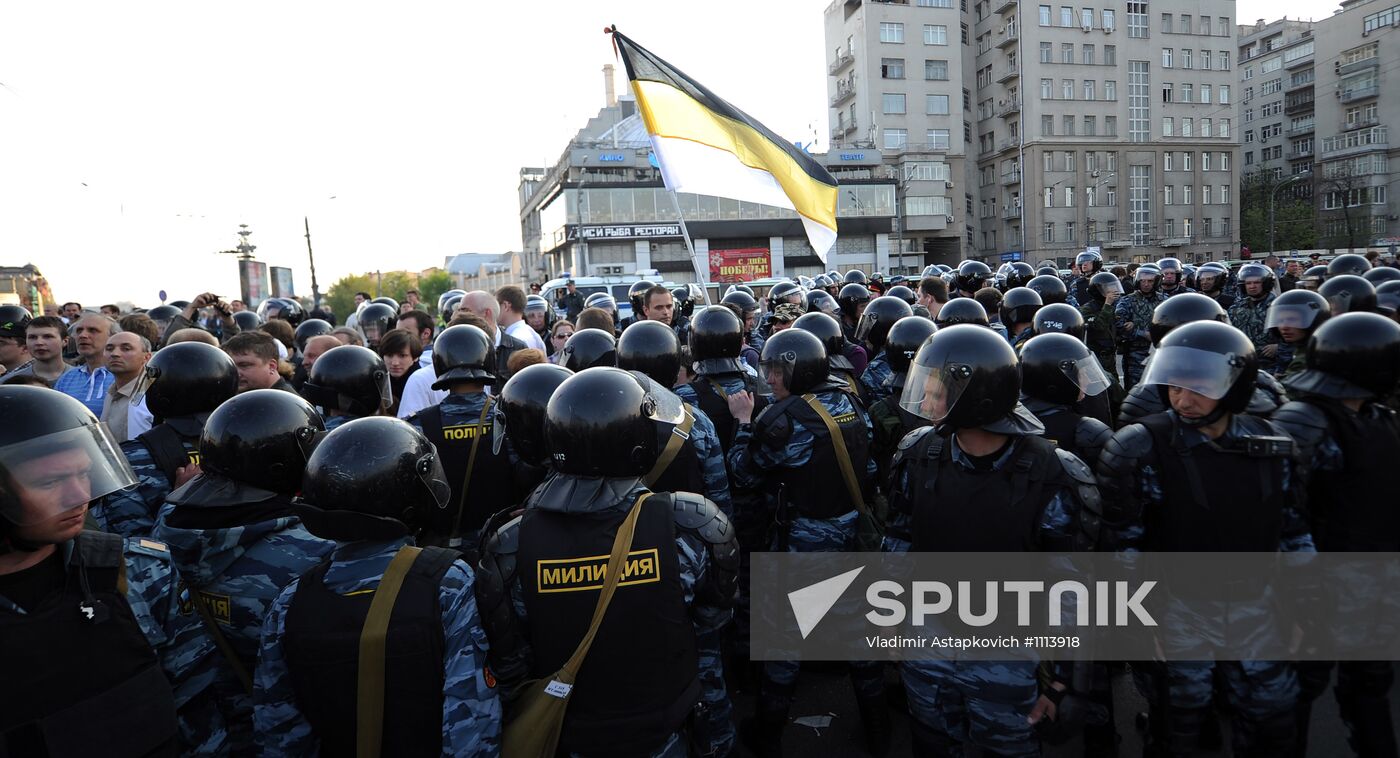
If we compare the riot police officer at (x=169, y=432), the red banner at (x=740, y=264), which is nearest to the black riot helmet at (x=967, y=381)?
the riot police officer at (x=169, y=432)

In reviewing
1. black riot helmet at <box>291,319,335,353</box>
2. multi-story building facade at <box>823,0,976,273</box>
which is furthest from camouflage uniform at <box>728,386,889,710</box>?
multi-story building facade at <box>823,0,976,273</box>

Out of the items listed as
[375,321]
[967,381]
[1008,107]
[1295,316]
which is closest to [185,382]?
[967,381]

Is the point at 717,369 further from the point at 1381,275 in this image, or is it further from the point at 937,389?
A: the point at 1381,275

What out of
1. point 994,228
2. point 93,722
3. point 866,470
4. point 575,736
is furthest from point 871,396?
point 994,228

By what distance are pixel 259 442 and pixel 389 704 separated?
1.11 m

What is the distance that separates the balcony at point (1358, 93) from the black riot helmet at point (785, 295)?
8143cm

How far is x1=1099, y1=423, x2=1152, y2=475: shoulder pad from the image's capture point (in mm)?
3213

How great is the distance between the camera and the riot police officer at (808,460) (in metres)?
4.03

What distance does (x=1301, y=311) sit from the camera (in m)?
5.53

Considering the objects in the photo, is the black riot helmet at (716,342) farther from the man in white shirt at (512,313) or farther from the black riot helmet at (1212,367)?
the man in white shirt at (512,313)

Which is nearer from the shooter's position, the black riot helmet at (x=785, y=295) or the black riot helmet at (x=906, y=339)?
the black riot helmet at (x=906, y=339)

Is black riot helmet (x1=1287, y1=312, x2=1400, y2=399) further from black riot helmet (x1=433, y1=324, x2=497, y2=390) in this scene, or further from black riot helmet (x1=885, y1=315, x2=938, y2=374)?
black riot helmet (x1=433, y1=324, x2=497, y2=390)

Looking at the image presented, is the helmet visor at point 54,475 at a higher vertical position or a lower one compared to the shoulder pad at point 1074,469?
higher

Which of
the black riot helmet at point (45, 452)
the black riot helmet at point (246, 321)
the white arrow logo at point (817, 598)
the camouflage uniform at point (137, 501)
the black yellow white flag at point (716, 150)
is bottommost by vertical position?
the white arrow logo at point (817, 598)
